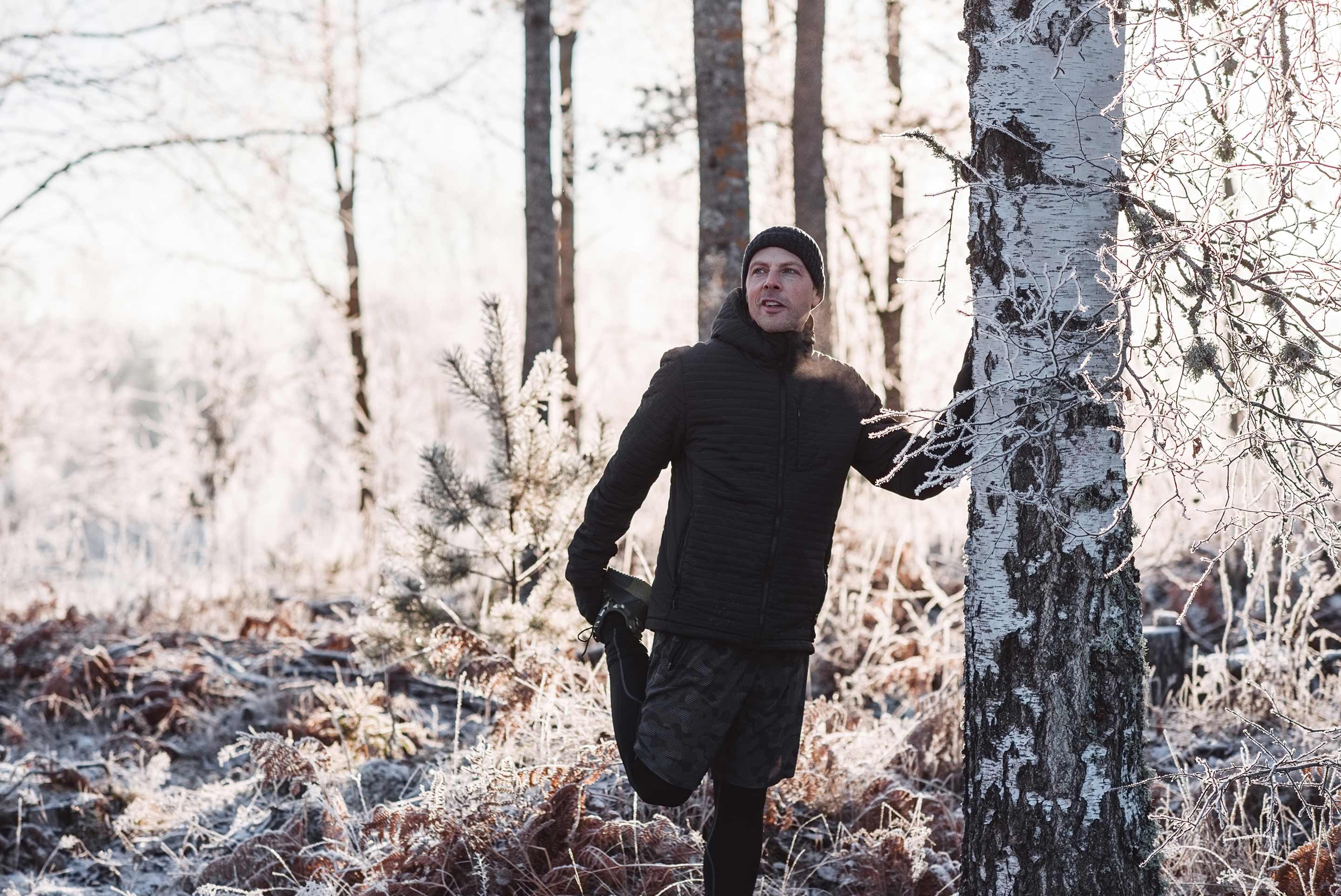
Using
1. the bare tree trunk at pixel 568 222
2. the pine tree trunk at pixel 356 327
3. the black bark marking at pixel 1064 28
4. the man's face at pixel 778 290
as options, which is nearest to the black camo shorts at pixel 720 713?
the man's face at pixel 778 290

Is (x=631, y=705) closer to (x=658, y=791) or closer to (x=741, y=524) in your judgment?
(x=658, y=791)

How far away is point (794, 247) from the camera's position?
9.73ft

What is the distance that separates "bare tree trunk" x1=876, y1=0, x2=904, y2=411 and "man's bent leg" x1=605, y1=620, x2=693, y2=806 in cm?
758

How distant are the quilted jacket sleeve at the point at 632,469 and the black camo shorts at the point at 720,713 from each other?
0.30 meters

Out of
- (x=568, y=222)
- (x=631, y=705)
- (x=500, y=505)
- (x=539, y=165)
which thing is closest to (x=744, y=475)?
(x=631, y=705)

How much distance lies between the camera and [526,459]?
437cm

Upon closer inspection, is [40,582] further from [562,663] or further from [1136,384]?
[1136,384]

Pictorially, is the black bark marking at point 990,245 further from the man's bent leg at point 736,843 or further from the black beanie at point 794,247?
the man's bent leg at point 736,843

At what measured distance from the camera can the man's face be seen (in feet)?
9.61

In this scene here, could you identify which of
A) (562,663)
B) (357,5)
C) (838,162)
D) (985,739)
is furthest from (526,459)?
(838,162)

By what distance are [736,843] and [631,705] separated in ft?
1.52

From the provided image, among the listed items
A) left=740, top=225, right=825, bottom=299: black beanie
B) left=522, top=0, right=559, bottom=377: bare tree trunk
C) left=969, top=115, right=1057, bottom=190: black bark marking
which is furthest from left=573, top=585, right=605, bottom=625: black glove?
left=522, top=0, right=559, bottom=377: bare tree trunk

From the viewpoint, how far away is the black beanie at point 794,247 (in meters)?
2.96

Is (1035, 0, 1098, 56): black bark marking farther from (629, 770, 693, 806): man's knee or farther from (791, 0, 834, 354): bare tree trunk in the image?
(791, 0, 834, 354): bare tree trunk
